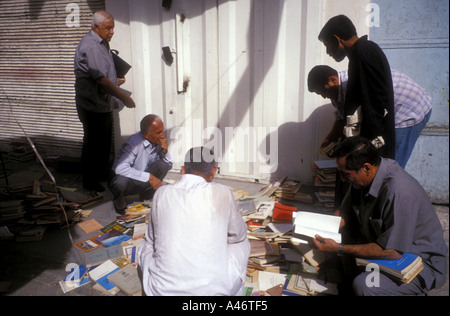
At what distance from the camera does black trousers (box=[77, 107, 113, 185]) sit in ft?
15.3

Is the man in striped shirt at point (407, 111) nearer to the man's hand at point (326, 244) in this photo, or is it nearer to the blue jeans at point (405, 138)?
the blue jeans at point (405, 138)

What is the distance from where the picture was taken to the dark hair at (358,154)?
2291 millimetres

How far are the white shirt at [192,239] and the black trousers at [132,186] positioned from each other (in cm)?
191

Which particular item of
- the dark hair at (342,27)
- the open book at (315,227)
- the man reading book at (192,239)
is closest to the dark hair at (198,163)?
the man reading book at (192,239)

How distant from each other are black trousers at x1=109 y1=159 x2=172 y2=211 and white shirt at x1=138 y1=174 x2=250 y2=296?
6.25 ft

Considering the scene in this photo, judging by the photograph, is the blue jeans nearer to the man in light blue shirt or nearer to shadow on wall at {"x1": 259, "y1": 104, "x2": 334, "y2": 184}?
shadow on wall at {"x1": 259, "y1": 104, "x2": 334, "y2": 184}

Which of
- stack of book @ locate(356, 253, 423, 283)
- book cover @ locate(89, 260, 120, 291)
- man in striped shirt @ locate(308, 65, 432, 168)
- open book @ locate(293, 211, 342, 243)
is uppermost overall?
man in striped shirt @ locate(308, 65, 432, 168)

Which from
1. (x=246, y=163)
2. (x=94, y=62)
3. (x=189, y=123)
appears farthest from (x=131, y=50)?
(x=246, y=163)

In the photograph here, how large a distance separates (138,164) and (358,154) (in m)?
2.86

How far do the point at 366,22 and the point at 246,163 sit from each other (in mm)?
2435

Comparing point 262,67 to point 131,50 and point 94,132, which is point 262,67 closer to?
point 131,50

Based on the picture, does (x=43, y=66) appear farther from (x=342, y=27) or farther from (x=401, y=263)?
(x=401, y=263)

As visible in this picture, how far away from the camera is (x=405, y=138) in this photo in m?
3.11

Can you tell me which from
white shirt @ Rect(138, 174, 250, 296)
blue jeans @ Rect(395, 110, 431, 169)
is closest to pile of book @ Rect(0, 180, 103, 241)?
white shirt @ Rect(138, 174, 250, 296)
